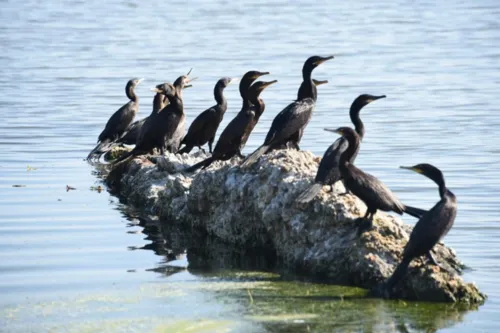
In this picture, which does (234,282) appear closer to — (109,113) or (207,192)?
(207,192)

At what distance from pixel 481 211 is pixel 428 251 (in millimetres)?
4646

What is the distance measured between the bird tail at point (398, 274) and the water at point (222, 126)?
0.19 m

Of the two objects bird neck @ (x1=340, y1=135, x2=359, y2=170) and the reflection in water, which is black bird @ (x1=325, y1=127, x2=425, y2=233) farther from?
the reflection in water

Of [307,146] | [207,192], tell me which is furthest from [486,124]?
[207,192]

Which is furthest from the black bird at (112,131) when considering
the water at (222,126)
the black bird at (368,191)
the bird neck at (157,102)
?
the black bird at (368,191)

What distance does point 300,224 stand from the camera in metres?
10.4

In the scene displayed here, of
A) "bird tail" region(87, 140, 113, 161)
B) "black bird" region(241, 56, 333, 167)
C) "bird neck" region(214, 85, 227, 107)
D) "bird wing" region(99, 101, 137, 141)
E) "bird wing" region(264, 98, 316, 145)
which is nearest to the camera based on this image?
"black bird" region(241, 56, 333, 167)

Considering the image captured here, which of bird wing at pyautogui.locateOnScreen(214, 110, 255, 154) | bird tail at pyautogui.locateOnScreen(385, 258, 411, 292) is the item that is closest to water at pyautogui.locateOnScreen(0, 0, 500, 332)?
bird tail at pyautogui.locateOnScreen(385, 258, 411, 292)

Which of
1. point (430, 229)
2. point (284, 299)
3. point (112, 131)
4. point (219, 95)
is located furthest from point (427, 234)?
point (112, 131)

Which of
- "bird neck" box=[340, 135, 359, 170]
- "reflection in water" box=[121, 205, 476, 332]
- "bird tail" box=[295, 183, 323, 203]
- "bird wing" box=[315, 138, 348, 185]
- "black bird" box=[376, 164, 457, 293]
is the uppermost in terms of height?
"bird neck" box=[340, 135, 359, 170]

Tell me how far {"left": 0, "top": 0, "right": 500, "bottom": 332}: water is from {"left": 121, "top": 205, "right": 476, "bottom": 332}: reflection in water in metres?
0.02

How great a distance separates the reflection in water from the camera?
8703 millimetres

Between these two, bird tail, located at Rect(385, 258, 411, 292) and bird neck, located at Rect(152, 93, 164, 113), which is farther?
bird neck, located at Rect(152, 93, 164, 113)

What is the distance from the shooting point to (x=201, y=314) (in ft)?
29.5
